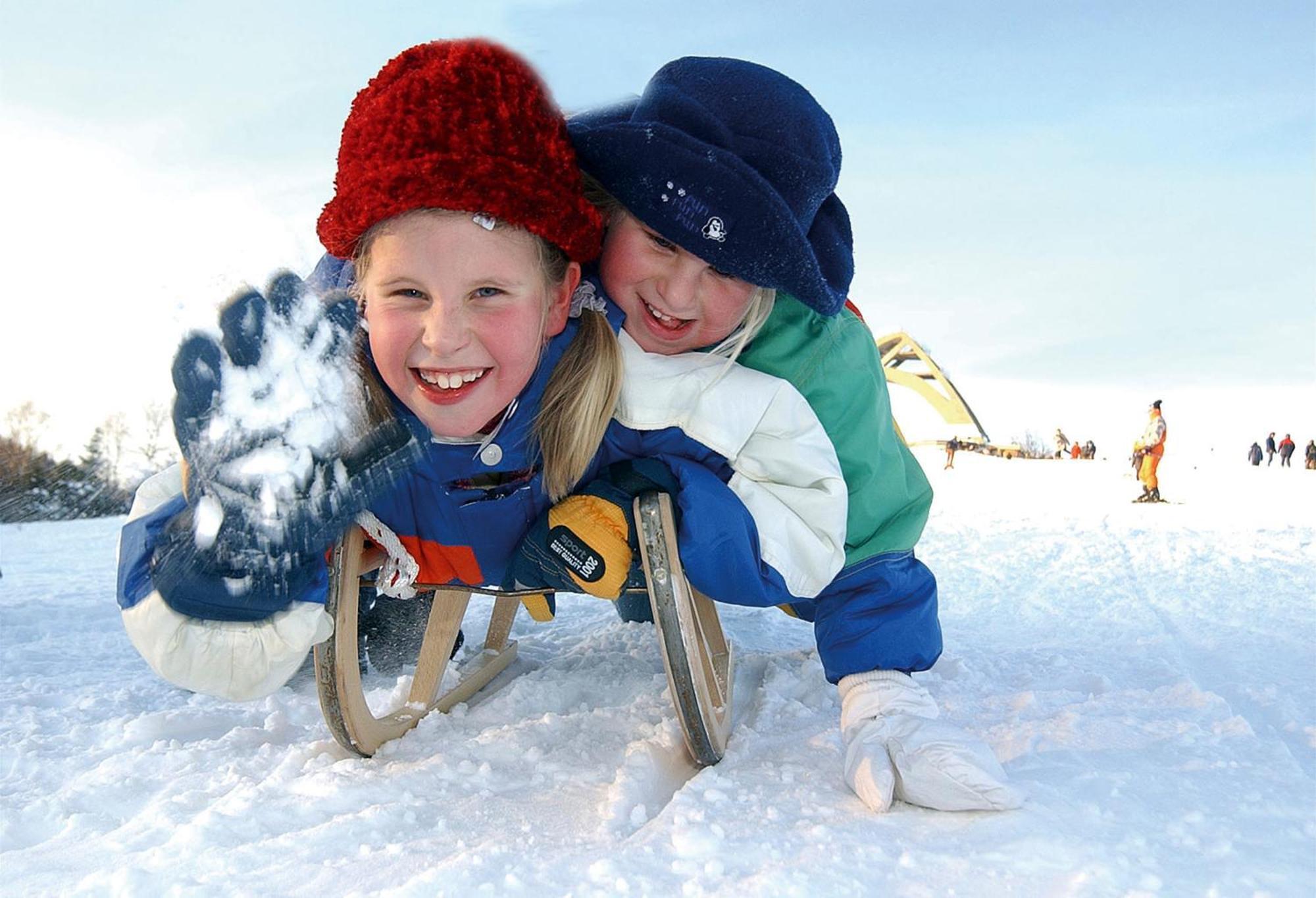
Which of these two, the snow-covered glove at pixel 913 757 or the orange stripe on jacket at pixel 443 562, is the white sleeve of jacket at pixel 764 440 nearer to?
the snow-covered glove at pixel 913 757

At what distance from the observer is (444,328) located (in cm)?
143

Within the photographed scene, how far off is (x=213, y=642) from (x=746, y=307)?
1.03 m

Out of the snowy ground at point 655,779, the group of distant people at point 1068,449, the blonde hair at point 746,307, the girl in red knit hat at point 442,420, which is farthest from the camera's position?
the group of distant people at point 1068,449

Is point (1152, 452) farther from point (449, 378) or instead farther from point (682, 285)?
point (449, 378)

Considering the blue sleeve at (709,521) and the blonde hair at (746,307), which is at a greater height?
the blonde hair at (746,307)

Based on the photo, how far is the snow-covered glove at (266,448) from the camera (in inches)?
50.3

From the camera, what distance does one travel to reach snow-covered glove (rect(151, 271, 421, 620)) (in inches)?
50.3

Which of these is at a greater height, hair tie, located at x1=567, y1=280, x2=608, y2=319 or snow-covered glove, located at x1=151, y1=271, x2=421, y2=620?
hair tie, located at x1=567, y1=280, x2=608, y2=319

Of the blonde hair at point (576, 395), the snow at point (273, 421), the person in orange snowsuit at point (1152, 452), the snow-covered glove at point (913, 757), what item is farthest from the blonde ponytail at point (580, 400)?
the person in orange snowsuit at point (1152, 452)

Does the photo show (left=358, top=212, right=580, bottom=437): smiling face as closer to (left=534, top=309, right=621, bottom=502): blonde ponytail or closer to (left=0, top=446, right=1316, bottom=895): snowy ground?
(left=534, top=309, right=621, bottom=502): blonde ponytail

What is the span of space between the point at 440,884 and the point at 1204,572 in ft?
12.2

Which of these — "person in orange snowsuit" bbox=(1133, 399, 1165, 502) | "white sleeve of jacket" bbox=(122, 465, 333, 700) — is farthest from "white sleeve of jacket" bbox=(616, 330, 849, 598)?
"person in orange snowsuit" bbox=(1133, 399, 1165, 502)

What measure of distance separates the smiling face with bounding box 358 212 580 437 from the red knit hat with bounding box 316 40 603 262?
40mm

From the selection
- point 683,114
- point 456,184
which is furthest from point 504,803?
point 683,114
